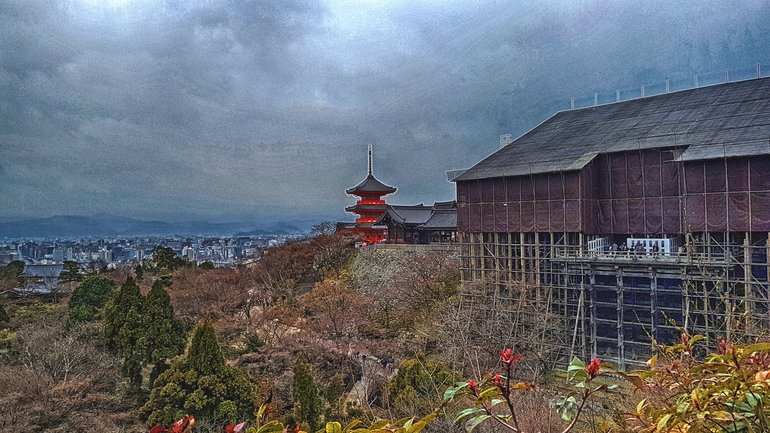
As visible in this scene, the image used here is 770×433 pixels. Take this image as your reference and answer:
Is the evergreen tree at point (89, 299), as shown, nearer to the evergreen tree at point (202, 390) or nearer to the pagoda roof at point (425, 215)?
the evergreen tree at point (202, 390)

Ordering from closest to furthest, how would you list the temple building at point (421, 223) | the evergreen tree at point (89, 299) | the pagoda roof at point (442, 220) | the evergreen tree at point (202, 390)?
1. the evergreen tree at point (202, 390)
2. the evergreen tree at point (89, 299)
3. the pagoda roof at point (442, 220)
4. the temple building at point (421, 223)

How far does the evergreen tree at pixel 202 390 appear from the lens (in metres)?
10.5

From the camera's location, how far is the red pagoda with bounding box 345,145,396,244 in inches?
1507

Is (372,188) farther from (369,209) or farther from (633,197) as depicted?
(633,197)

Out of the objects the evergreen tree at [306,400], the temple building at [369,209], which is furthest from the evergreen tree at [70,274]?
the evergreen tree at [306,400]

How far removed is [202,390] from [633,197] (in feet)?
53.3

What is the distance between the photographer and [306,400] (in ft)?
35.9

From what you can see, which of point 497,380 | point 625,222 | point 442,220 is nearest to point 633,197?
point 625,222

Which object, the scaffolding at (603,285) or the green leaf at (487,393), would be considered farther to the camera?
the scaffolding at (603,285)

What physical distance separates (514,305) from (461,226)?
4780 mm

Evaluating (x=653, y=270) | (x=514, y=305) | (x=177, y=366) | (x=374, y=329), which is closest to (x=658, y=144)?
(x=653, y=270)

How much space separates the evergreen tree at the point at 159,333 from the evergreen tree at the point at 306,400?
5.42m

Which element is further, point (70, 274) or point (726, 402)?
point (70, 274)

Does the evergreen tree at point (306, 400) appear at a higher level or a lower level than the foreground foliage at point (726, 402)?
lower
